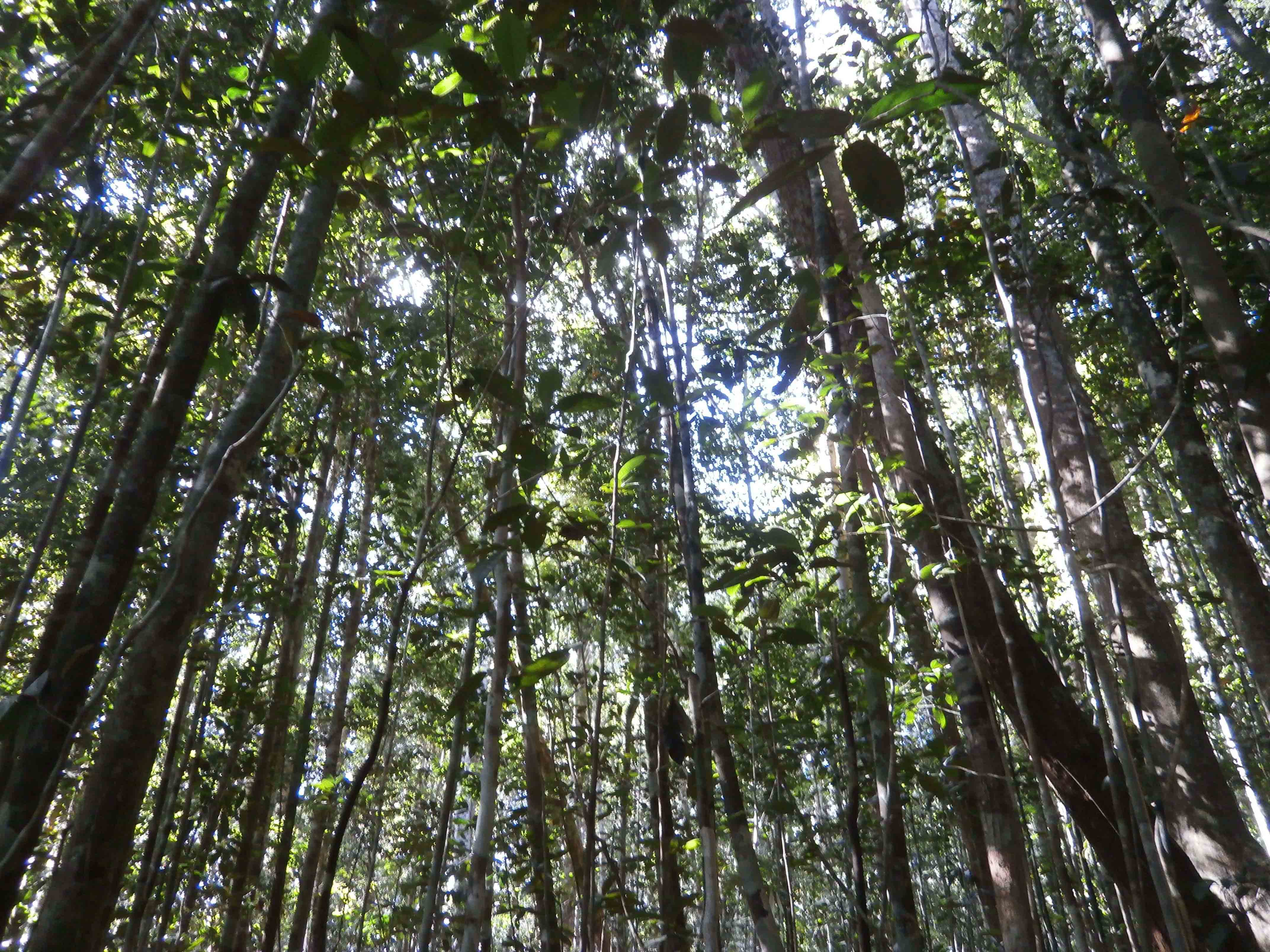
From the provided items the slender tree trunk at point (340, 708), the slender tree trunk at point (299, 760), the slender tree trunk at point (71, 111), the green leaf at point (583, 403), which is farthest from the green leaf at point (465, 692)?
the slender tree trunk at point (340, 708)

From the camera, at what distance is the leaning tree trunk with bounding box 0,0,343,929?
3.87ft

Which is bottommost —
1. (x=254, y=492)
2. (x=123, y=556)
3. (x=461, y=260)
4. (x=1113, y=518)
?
(x=123, y=556)

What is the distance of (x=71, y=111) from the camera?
1324 mm

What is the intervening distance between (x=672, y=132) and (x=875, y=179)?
308mm

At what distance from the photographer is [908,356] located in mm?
4332

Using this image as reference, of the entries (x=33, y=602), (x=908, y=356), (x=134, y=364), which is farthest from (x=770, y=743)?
(x=33, y=602)

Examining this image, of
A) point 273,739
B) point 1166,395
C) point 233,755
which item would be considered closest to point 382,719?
point 1166,395

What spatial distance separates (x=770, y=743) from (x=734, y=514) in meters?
2.78

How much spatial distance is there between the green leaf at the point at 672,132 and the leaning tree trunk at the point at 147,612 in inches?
17.3

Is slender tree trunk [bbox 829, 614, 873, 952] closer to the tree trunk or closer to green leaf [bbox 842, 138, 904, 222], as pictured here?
green leaf [bbox 842, 138, 904, 222]

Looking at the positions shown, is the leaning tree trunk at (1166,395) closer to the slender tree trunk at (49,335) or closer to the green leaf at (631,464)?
the green leaf at (631,464)

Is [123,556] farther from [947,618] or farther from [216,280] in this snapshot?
[947,618]

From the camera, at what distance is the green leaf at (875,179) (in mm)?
719

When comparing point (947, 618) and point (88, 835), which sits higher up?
point (947, 618)
